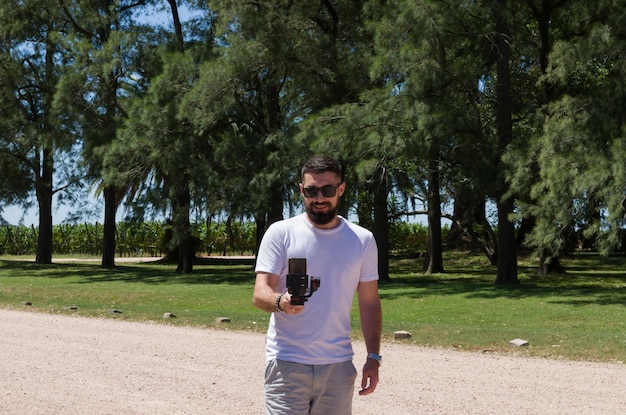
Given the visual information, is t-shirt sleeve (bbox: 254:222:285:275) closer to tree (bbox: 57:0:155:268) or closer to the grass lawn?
the grass lawn

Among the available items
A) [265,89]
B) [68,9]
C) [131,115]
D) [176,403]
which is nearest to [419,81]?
[265,89]

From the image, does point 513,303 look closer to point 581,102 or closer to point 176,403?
point 581,102

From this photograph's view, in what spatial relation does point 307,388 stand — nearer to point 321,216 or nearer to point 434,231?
point 321,216

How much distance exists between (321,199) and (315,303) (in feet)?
1.53

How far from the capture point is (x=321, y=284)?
3.66 m

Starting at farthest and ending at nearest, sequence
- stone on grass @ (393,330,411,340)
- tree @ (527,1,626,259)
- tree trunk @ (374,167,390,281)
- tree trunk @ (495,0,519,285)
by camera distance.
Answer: tree trunk @ (374,167,390,281) → tree trunk @ (495,0,519,285) → tree @ (527,1,626,259) → stone on grass @ (393,330,411,340)

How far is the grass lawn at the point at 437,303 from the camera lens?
40.7 feet

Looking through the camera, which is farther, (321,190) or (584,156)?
(584,156)

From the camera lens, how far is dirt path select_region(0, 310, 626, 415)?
7.20 meters

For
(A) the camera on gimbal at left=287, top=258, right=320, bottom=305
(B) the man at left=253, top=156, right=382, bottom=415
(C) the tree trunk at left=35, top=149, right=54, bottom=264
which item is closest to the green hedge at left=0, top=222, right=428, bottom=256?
(C) the tree trunk at left=35, top=149, right=54, bottom=264

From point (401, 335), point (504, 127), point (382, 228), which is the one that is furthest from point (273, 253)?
point (382, 228)

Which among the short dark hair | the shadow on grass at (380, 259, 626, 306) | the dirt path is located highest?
the short dark hair

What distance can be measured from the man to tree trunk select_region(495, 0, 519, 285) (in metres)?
20.7

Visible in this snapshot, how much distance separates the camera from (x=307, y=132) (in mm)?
24766
